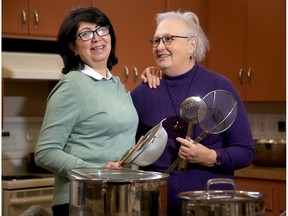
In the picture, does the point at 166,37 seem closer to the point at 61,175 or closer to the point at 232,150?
the point at 232,150

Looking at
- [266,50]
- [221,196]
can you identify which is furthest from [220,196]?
[266,50]

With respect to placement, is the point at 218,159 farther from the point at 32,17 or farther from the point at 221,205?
the point at 32,17

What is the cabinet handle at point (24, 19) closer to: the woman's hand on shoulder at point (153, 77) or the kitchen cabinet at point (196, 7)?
the kitchen cabinet at point (196, 7)

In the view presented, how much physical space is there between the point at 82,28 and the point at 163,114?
36 cm

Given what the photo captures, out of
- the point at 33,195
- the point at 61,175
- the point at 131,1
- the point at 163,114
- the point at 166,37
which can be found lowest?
the point at 33,195

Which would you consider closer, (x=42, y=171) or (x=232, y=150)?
(x=232, y=150)

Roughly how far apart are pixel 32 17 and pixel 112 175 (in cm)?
201

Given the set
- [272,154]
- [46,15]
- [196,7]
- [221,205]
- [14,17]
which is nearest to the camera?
[221,205]

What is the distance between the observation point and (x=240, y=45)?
12.4 feet

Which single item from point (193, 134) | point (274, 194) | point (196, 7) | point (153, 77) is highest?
point (196, 7)

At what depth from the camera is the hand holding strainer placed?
1729 mm

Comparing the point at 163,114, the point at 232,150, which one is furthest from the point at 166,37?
the point at 232,150

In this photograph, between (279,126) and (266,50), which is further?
(279,126)

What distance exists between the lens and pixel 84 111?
1738mm
